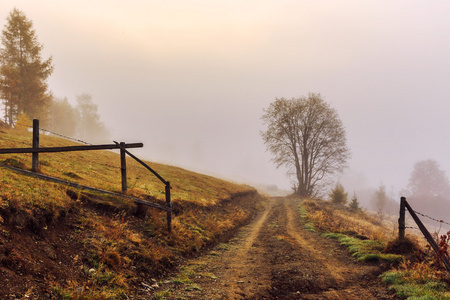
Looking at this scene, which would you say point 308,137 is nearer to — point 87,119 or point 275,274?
point 275,274

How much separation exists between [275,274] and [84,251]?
6.25m

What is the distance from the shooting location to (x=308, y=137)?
39.3 m

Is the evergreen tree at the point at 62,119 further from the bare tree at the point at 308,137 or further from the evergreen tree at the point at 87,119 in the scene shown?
the bare tree at the point at 308,137

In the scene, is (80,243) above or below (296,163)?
below

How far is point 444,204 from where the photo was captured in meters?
69.1

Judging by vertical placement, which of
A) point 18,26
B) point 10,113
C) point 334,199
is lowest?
point 334,199

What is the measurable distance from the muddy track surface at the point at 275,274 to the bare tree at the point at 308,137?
28572 mm

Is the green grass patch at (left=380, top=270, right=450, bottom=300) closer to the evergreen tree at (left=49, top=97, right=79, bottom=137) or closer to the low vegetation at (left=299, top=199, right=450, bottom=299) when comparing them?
the low vegetation at (left=299, top=199, right=450, bottom=299)

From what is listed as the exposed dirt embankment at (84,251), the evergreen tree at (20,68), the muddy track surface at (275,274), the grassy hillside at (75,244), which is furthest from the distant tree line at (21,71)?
the muddy track surface at (275,274)

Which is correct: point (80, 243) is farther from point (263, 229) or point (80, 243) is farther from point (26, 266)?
point (263, 229)

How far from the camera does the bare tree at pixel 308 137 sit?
1505 inches

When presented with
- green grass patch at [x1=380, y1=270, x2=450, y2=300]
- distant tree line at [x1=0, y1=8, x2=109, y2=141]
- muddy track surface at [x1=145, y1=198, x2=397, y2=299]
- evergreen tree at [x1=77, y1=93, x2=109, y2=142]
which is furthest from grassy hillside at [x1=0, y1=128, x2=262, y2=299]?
evergreen tree at [x1=77, y1=93, x2=109, y2=142]

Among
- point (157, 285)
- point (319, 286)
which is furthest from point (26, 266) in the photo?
point (319, 286)

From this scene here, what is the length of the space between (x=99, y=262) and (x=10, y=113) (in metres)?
37.6
